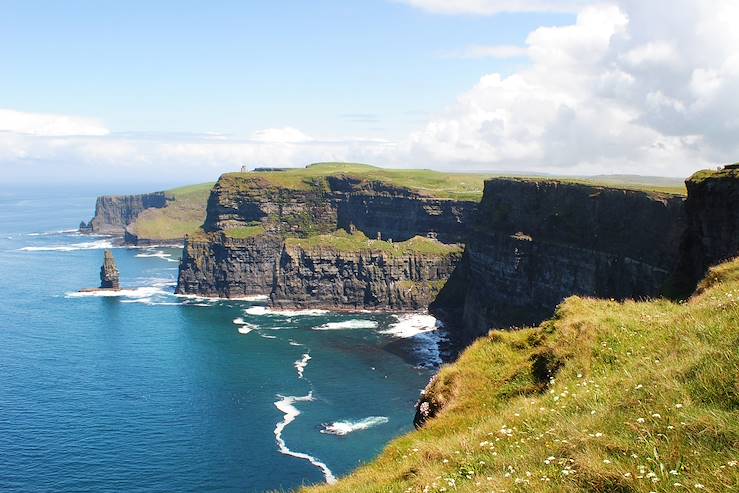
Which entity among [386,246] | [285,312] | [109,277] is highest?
[386,246]

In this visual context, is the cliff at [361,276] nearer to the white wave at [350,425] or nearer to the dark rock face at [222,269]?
the dark rock face at [222,269]

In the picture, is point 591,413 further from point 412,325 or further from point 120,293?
point 120,293

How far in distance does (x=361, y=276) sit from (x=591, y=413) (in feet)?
515

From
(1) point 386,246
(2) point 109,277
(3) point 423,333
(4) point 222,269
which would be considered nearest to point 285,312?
(1) point 386,246

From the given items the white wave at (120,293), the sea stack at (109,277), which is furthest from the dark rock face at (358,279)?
the sea stack at (109,277)

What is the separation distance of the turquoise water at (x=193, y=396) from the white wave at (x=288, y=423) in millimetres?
267

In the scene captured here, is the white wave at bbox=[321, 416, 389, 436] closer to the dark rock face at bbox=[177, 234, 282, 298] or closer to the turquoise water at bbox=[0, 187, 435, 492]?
the turquoise water at bbox=[0, 187, 435, 492]

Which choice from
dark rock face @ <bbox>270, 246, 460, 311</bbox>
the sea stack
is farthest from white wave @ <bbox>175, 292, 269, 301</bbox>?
dark rock face @ <bbox>270, 246, 460, 311</bbox>

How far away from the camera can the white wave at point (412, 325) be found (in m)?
142

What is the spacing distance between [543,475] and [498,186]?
123 metres

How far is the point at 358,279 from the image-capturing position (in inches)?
6836

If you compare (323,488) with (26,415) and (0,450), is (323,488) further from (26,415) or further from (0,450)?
(26,415)

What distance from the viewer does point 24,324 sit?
14212 centimetres

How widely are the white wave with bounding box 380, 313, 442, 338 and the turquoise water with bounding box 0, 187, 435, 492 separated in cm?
213
